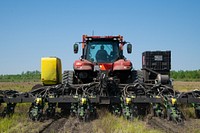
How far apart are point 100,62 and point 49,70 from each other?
64.9 inches

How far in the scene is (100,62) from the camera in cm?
971

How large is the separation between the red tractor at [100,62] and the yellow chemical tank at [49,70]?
36 centimetres

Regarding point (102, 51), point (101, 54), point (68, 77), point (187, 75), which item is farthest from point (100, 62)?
point (187, 75)

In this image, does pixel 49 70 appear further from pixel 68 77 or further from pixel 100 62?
pixel 100 62

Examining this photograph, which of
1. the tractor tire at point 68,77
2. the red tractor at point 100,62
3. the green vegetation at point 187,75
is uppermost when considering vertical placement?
the red tractor at point 100,62

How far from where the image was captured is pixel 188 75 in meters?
68.2

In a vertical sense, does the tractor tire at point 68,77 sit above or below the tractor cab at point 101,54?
below

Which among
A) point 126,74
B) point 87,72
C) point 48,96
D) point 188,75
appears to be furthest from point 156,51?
point 188,75

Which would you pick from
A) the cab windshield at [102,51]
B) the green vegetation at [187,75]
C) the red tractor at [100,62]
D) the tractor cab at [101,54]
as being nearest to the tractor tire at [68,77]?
the red tractor at [100,62]

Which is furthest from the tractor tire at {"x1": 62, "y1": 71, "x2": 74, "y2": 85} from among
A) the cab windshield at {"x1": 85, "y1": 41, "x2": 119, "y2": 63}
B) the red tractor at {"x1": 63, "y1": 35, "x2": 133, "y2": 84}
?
the cab windshield at {"x1": 85, "y1": 41, "x2": 119, "y2": 63}

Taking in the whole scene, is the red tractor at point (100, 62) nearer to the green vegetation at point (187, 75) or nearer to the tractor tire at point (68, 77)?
the tractor tire at point (68, 77)

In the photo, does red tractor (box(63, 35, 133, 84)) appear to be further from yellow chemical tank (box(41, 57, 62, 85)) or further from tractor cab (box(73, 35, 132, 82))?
yellow chemical tank (box(41, 57, 62, 85))

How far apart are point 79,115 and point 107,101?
87 centimetres

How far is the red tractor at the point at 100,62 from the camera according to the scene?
29.3ft
